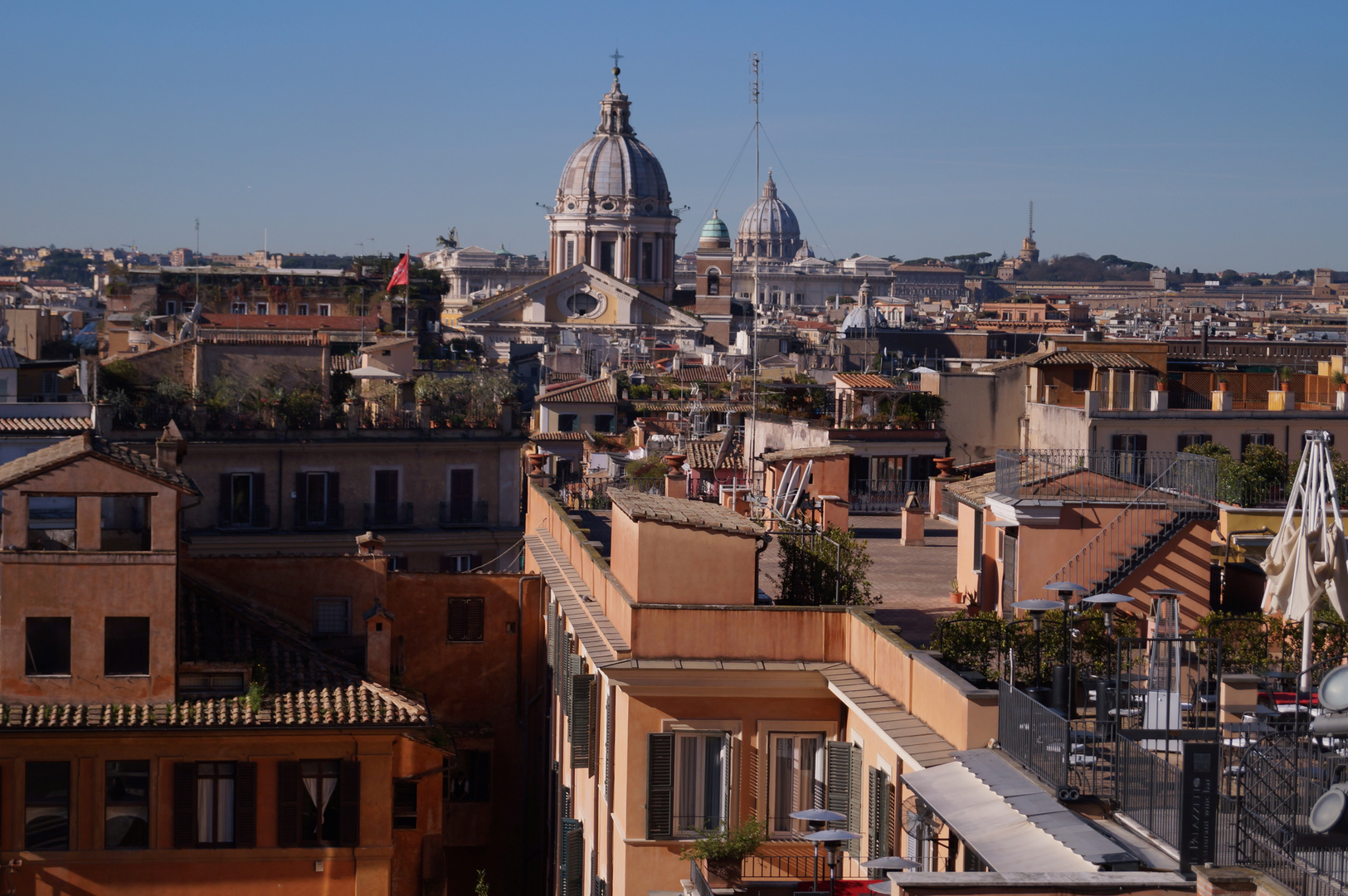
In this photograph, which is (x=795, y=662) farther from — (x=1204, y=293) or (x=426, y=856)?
(x=1204, y=293)

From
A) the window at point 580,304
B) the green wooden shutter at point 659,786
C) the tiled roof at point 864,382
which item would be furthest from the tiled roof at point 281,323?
the window at point 580,304

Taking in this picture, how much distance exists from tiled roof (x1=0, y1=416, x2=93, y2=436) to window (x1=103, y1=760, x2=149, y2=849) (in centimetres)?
752

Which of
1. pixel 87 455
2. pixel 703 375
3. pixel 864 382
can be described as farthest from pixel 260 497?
pixel 703 375

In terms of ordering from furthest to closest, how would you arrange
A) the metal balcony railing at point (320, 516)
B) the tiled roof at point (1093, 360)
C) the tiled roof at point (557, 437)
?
the tiled roof at point (557, 437) → the metal balcony railing at point (320, 516) → the tiled roof at point (1093, 360)

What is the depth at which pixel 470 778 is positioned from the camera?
16.6 metres

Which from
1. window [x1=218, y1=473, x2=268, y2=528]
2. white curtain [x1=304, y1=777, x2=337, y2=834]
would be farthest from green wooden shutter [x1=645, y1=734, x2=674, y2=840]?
window [x1=218, y1=473, x2=268, y2=528]

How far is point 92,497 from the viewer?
508 inches

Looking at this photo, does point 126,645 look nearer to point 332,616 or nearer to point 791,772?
point 332,616

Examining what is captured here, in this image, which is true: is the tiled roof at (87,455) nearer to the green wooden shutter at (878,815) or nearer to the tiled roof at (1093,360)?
the green wooden shutter at (878,815)

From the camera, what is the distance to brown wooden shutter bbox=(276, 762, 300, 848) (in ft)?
41.3

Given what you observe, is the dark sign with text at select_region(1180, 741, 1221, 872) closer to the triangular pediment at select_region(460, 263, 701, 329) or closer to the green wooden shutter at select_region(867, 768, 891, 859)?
the green wooden shutter at select_region(867, 768, 891, 859)

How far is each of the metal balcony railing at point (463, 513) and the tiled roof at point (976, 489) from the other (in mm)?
11809

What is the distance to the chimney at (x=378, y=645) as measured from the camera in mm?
13992

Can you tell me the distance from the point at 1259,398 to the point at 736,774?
52.3ft
